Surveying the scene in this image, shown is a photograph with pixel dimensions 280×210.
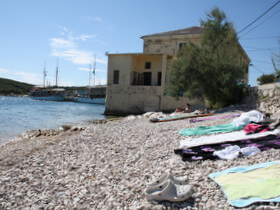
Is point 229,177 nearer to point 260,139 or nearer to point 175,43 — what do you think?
point 260,139

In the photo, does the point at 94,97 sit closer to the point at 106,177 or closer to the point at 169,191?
the point at 106,177

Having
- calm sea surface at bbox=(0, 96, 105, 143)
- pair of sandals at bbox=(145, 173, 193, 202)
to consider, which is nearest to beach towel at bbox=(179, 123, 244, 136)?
pair of sandals at bbox=(145, 173, 193, 202)

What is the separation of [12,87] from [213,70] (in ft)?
382

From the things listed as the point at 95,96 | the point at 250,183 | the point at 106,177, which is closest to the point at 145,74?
the point at 106,177

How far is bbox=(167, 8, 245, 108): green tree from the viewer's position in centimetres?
1451

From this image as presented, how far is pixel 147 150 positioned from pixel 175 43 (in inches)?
889

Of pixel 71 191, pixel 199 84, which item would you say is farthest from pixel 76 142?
pixel 199 84

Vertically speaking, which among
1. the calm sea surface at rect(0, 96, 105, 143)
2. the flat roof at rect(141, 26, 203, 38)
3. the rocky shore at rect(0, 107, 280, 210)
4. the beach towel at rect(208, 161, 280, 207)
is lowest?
the calm sea surface at rect(0, 96, 105, 143)

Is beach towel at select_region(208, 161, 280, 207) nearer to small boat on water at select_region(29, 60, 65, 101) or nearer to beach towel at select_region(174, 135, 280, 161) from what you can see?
beach towel at select_region(174, 135, 280, 161)

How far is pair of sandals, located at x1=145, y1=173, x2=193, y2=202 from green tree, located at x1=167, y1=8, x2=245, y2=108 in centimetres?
1182

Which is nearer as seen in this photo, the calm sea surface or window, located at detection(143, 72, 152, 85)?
the calm sea surface

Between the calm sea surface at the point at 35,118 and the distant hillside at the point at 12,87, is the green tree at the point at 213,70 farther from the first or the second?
the distant hillside at the point at 12,87

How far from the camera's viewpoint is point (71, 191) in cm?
413

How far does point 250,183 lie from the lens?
336 cm
